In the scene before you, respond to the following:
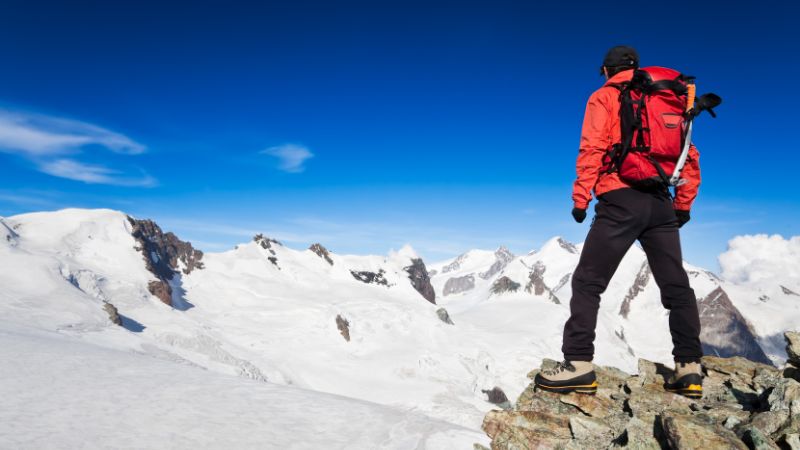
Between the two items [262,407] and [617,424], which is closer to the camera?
[617,424]

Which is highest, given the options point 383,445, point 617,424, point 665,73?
point 665,73

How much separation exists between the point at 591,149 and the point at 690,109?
113cm

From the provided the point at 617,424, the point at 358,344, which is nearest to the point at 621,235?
the point at 617,424

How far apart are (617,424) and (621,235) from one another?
6.92 ft

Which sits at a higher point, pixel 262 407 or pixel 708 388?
pixel 708 388

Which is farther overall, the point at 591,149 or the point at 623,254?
the point at 623,254

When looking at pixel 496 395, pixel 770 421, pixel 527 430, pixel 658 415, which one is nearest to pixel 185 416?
pixel 527 430

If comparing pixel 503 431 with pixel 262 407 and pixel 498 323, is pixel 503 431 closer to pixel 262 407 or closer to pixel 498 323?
pixel 262 407

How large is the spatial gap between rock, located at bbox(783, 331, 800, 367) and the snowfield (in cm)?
362

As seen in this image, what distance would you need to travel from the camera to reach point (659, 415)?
431 centimetres

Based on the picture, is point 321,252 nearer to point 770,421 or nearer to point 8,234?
point 8,234

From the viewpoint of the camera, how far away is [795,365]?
16.6ft

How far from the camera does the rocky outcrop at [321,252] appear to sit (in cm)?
9806

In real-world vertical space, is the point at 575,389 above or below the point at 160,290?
below
